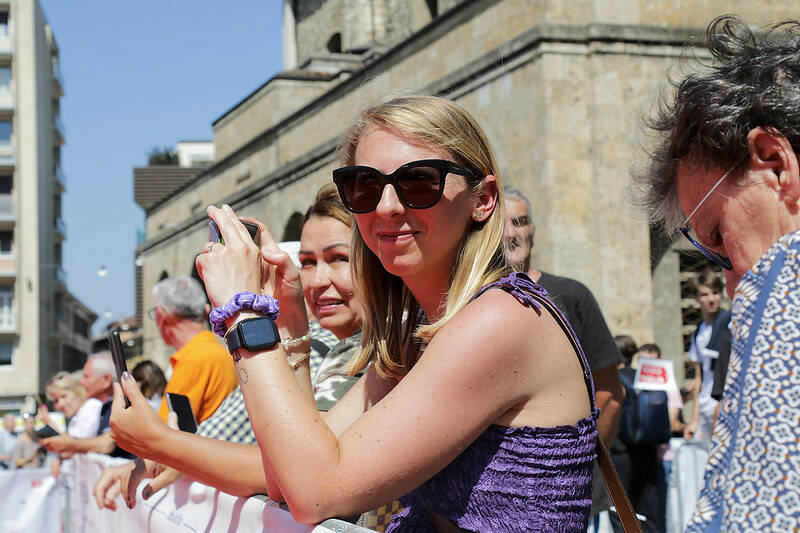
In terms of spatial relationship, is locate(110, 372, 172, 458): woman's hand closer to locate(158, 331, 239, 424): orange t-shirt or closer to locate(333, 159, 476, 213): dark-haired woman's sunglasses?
locate(333, 159, 476, 213): dark-haired woman's sunglasses

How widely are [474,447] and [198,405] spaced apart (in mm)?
3167

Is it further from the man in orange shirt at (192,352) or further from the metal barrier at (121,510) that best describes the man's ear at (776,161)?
the man in orange shirt at (192,352)

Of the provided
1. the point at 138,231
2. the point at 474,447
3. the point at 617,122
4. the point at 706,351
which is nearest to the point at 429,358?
the point at 474,447

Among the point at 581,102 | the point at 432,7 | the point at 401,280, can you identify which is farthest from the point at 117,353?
the point at 432,7

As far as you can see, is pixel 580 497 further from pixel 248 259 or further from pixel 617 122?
pixel 617 122

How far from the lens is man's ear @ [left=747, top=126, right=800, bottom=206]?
169 cm

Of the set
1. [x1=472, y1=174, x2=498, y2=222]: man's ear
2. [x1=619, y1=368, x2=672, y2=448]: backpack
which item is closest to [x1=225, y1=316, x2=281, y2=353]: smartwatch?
[x1=472, y1=174, x2=498, y2=222]: man's ear

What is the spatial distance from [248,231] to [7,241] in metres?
62.1

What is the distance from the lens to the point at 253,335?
2.26 meters

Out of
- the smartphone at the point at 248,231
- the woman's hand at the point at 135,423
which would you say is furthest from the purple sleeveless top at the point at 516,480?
the woman's hand at the point at 135,423

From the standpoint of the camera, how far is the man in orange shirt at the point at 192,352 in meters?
5.03

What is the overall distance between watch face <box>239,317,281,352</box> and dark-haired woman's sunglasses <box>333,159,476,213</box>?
15.6 inches

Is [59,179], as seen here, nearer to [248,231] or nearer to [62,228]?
[62,228]

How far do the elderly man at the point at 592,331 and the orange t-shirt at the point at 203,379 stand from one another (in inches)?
64.7
